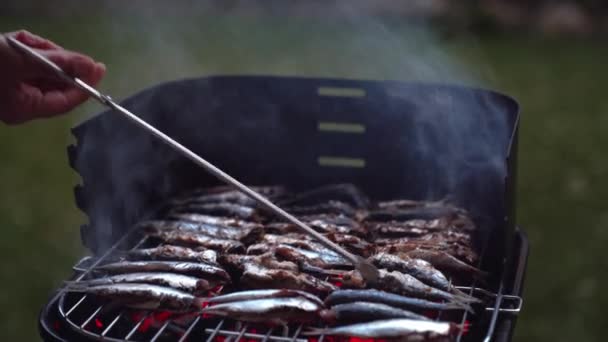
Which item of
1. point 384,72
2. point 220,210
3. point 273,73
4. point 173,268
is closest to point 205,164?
point 173,268

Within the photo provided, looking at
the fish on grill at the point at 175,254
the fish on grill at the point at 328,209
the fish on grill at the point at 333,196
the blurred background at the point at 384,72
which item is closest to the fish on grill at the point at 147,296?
the fish on grill at the point at 175,254

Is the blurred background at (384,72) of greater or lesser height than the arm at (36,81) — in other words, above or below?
below

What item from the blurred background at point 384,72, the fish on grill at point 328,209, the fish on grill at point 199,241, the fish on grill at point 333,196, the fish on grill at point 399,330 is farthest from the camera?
the blurred background at point 384,72

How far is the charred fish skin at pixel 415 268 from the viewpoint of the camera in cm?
287

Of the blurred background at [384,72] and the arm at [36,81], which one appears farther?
the blurred background at [384,72]

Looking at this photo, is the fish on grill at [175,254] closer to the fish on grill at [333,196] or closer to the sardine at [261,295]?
the sardine at [261,295]

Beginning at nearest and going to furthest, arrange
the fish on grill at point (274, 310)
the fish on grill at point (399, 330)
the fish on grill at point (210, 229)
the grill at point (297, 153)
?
1. the fish on grill at point (399, 330)
2. the fish on grill at point (274, 310)
3. the grill at point (297, 153)
4. the fish on grill at point (210, 229)

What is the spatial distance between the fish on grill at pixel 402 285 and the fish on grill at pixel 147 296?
59 centimetres

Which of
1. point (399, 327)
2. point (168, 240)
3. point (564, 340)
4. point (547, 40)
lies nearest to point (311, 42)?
point (547, 40)

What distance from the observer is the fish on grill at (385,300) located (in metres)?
2.70

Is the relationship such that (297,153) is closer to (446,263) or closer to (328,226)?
(328,226)

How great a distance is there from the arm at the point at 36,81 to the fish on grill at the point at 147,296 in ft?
2.62

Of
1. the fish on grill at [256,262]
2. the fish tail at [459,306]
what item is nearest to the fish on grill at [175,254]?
the fish on grill at [256,262]

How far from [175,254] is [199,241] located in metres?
0.19
